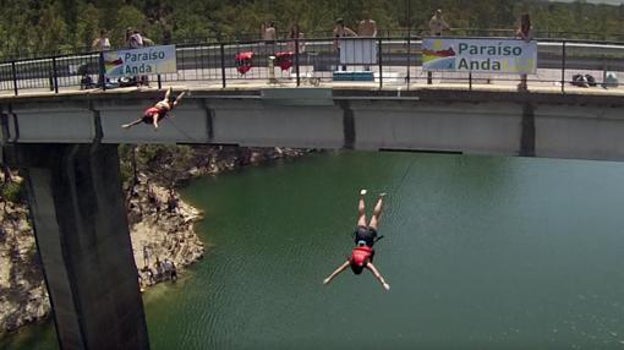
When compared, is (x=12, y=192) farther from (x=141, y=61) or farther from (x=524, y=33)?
(x=524, y=33)

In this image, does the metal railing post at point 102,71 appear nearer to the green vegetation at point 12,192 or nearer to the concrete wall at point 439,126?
the concrete wall at point 439,126

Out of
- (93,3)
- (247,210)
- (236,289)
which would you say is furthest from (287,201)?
(93,3)

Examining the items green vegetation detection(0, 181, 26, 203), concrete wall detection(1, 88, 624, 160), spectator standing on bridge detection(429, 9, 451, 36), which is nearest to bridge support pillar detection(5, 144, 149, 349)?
concrete wall detection(1, 88, 624, 160)

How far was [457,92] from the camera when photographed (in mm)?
16016

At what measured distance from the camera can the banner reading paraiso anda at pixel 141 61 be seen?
19094 millimetres

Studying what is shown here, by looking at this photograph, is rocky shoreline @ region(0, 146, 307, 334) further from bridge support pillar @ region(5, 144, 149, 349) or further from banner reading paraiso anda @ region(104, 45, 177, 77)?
banner reading paraiso anda @ region(104, 45, 177, 77)

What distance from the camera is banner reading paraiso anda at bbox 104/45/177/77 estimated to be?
62.6ft

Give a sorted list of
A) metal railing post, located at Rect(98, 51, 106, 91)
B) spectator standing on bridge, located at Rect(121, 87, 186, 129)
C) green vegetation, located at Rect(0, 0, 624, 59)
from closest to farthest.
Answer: spectator standing on bridge, located at Rect(121, 87, 186, 129) → metal railing post, located at Rect(98, 51, 106, 91) → green vegetation, located at Rect(0, 0, 624, 59)

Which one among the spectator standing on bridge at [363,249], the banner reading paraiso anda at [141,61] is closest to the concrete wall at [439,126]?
the spectator standing on bridge at [363,249]

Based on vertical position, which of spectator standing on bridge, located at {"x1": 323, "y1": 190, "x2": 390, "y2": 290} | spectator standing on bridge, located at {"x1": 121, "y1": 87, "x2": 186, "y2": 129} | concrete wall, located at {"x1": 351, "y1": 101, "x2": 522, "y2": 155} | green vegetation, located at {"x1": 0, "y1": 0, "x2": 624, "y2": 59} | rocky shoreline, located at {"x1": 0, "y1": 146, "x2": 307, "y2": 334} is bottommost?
rocky shoreline, located at {"x1": 0, "y1": 146, "x2": 307, "y2": 334}

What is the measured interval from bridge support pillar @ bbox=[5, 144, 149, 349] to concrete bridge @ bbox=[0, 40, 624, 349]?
0.04m

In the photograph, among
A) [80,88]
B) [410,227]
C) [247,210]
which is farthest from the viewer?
[247,210]

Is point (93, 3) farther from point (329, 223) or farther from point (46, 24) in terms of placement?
point (329, 223)

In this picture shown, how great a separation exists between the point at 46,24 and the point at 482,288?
44.9 metres
